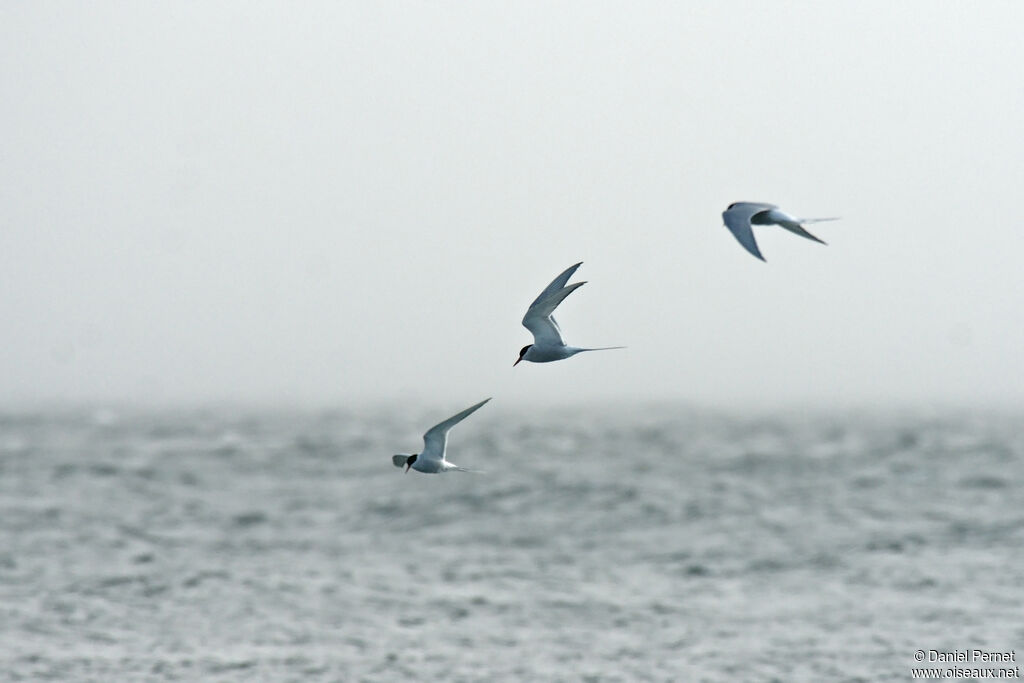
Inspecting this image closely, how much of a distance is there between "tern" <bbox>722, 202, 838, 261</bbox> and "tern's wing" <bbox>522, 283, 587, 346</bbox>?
1.84 m

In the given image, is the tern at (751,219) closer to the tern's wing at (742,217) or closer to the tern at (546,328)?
the tern's wing at (742,217)

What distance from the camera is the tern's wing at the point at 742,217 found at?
10.6 metres

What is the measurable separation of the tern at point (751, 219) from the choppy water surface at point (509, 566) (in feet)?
53.7

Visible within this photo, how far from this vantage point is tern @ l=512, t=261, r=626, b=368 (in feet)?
37.4

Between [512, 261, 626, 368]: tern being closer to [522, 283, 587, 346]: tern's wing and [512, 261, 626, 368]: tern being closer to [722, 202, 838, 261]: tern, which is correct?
[522, 283, 587, 346]: tern's wing

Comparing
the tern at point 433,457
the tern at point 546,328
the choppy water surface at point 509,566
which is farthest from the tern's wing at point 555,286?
the choppy water surface at point 509,566

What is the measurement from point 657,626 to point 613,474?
28.1 meters

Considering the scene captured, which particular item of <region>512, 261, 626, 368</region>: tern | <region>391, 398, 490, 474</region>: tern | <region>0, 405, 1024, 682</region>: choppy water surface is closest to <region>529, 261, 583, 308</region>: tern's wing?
<region>512, 261, 626, 368</region>: tern

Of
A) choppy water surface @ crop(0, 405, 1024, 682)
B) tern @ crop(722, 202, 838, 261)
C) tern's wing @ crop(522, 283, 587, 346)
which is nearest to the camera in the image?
tern @ crop(722, 202, 838, 261)

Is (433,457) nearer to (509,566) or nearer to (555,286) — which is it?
(555,286)

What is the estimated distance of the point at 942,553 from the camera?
36156mm

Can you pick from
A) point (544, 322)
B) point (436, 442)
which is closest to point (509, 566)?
point (436, 442)

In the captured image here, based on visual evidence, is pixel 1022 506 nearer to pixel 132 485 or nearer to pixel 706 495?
pixel 706 495

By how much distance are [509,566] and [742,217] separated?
85.1ft
